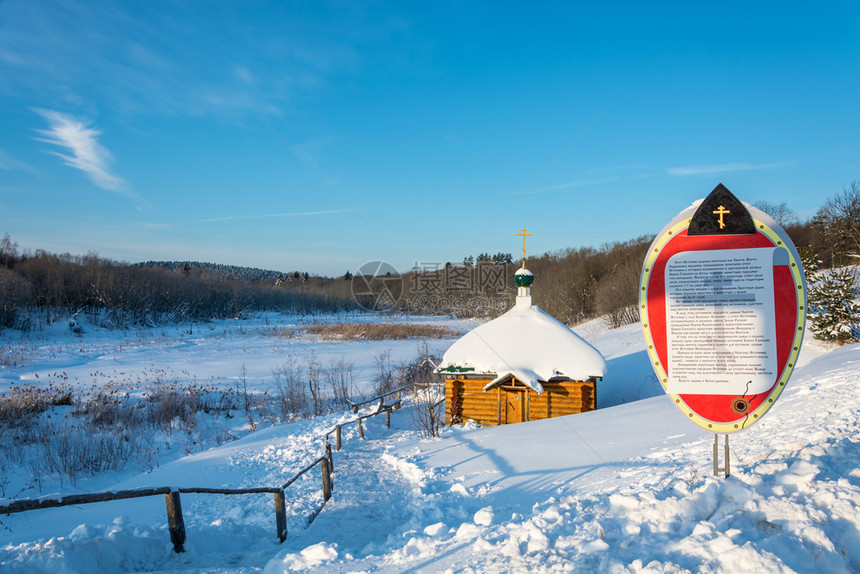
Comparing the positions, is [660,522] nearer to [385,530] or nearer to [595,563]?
[595,563]

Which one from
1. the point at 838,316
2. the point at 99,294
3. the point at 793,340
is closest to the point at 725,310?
the point at 793,340

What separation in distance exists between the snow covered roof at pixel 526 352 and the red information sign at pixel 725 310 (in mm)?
8004

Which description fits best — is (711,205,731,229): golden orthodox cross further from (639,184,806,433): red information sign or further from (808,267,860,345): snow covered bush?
(808,267,860,345): snow covered bush

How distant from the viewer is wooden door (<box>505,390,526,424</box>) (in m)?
12.4

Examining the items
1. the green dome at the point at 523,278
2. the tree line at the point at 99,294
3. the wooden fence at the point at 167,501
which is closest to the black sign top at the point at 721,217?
the wooden fence at the point at 167,501

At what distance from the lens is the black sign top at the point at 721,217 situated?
3609 millimetres

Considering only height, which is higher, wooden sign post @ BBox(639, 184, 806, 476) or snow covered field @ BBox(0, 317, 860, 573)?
wooden sign post @ BBox(639, 184, 806, 476)

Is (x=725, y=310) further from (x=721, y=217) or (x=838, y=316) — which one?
(x=838, y=316)

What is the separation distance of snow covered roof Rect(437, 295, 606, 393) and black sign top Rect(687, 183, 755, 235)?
27.5 ft

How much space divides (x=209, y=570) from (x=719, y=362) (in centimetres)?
567

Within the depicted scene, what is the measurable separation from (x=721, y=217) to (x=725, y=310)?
699mm

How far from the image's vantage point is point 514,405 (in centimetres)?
1244

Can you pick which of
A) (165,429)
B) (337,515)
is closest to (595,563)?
(337,515)

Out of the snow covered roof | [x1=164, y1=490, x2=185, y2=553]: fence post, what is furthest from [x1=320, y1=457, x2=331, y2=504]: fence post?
the snow covered roof
